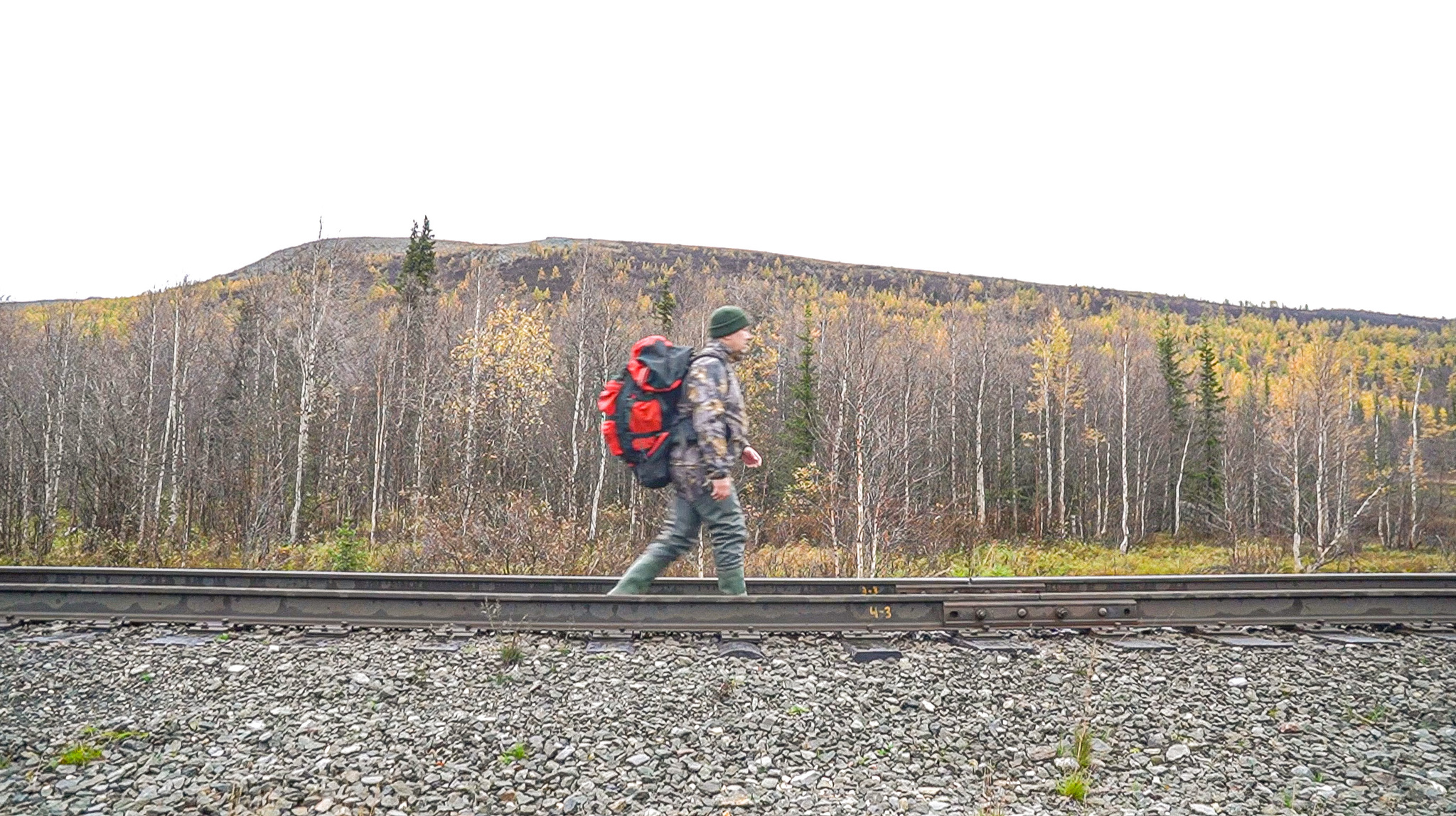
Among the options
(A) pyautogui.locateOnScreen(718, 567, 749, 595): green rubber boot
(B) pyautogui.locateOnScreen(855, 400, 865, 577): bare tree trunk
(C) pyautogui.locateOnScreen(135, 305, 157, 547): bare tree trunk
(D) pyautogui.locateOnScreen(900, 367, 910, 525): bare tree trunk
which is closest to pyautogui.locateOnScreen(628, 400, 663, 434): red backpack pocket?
(A) pyautogui.locateOnScreen(718, 567, 749, 595): green rubber boot

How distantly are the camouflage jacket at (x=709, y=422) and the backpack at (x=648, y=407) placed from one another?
65 mm

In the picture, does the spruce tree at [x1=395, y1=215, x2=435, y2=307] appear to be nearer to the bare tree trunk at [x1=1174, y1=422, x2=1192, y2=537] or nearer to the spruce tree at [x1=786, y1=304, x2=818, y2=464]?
the spruce tree at [x1=786, y1=304, x2=818, y2=464]

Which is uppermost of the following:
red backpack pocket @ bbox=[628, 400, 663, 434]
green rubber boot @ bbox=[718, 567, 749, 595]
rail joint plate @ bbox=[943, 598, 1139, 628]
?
red backpack pocket @ bbox=[628, 400, 663, 434]

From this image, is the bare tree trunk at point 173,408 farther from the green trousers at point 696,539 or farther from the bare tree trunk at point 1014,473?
the bare tree trunk at point 1014,473

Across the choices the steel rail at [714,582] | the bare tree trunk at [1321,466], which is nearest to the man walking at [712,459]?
the steel rail at [714,582]

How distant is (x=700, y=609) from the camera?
5.20 m

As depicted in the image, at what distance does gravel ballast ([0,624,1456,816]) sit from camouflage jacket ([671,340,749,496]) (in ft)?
3.58

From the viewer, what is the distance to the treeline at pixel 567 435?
50.7ft

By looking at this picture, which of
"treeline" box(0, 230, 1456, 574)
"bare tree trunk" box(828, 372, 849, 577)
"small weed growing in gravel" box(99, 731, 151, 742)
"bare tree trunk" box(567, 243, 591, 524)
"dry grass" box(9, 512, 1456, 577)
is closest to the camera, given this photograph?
"small weed growing in gravel" box(99, 731, 151, 742)

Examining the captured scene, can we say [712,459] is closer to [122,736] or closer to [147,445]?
[122,736]

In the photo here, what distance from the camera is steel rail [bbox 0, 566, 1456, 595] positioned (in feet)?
20.6

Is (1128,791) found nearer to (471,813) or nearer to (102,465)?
(471,813)

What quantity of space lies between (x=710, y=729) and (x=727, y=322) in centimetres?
255

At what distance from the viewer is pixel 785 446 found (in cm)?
3303
